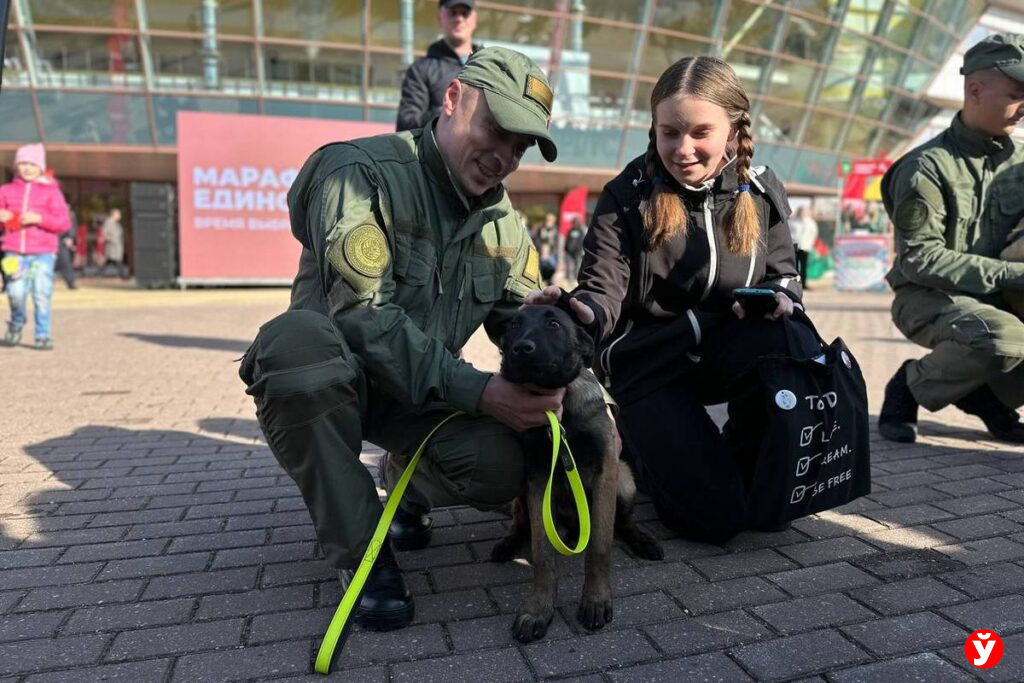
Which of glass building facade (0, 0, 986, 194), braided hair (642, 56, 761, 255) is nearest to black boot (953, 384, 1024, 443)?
braided hair (642, 56, 761, 255)

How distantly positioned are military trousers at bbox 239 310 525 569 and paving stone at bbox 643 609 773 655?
67 centimetres

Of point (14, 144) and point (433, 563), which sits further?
point (14, 144)

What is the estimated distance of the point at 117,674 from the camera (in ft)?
7.00

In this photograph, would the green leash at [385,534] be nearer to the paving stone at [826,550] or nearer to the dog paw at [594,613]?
the dog paw at [594,613]

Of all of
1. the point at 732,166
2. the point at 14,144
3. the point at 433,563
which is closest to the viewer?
the point at 433,563

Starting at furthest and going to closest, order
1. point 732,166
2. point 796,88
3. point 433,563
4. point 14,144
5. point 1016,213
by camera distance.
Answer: point 796,88
point 14,144
point 1016,213
point 732,166
point 433,563

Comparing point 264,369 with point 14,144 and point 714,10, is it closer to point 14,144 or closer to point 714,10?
point 14,144

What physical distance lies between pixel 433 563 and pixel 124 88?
2484 centimetres

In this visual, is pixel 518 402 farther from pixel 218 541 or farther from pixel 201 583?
pixel 218 541

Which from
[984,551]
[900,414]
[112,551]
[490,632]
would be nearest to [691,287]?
[984,551]

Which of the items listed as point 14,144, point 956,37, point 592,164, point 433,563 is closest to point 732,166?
point 433,563

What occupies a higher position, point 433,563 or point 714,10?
point 714,10

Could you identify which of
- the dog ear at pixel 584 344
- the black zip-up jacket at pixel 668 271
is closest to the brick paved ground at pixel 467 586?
the black zip-up jacket at pixel 668 271

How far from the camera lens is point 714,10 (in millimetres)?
26641
